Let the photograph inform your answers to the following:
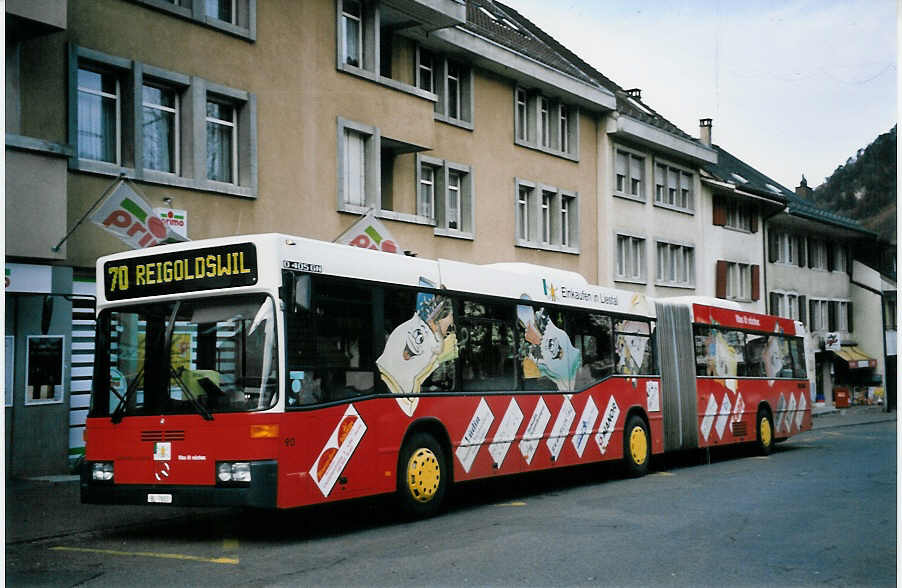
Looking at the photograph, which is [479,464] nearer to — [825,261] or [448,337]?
[448,337]

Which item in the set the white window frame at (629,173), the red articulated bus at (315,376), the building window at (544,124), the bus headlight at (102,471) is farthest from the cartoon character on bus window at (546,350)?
the white window frame at (629,173)

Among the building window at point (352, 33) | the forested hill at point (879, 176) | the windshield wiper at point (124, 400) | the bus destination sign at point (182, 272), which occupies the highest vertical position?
the building window at point (352, 33)

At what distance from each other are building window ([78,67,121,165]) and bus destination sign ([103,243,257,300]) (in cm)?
698

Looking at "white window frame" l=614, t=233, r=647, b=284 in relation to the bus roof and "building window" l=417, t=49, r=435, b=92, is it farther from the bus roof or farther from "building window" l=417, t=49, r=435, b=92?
the bus roof

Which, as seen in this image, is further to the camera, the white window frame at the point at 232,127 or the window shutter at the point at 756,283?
the window shutter at the point at 756,283

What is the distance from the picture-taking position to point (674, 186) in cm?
3975

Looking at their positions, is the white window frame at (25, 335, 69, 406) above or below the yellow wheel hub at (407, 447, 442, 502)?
above

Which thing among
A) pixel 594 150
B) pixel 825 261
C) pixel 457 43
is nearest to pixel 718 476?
pixel 457 43

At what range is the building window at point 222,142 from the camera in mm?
19391

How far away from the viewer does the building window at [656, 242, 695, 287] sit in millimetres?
38688

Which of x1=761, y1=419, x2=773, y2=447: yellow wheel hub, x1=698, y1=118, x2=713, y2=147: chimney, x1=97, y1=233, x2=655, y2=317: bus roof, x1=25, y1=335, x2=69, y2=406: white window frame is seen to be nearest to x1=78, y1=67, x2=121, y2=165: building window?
x1=25, y1=335, x2=69, y2=406: white window frame

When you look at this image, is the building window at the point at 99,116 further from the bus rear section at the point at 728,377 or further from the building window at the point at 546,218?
the building window at the point at 546,218

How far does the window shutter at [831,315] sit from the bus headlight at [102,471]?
48.5 metres

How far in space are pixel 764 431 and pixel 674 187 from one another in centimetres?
1926
